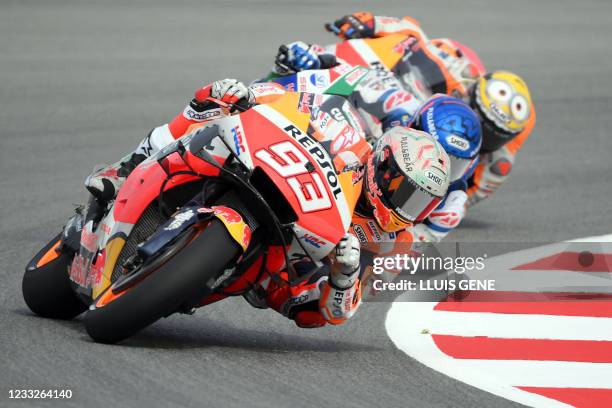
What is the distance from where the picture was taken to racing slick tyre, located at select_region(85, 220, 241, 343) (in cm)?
555

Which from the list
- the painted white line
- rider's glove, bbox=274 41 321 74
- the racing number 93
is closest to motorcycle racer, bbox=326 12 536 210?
rider's glove, bbox=274 41 321 74

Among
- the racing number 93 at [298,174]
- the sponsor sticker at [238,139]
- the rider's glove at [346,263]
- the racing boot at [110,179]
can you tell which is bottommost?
the rider's glove at [346,263]

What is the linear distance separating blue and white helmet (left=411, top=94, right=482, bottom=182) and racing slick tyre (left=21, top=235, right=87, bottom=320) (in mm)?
2659

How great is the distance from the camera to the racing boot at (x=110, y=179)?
6.66 meters

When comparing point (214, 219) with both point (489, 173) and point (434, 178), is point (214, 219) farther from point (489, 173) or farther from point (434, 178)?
point (489, 173)

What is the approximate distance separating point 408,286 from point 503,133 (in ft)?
7.53

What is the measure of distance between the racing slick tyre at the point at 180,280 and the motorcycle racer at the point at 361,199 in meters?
0.69

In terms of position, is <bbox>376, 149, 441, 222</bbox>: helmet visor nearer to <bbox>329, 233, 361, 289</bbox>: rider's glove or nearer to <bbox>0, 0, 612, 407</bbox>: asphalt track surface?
<bbox>329, 233, 361, 289</bbox>: rider's glove

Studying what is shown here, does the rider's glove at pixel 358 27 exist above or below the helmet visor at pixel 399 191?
below

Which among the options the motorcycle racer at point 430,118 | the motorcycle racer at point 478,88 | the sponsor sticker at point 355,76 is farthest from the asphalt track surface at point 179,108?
the sponsor sticker at point 355,76

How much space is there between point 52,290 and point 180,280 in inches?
58.7

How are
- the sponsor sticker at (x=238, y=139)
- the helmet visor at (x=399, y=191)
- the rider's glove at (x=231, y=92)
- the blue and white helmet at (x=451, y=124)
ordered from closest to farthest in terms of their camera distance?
the sponsor sticker at (x=238, y=139)
the helmet visor at (x=399, y=191)
the rider's glove at (x=231, y=92)
the blue and white helmet at (x=451, y=124)

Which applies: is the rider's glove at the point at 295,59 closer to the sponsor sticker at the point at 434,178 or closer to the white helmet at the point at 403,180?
the white helmet at the point at 403,180

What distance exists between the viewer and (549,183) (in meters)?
13.1
